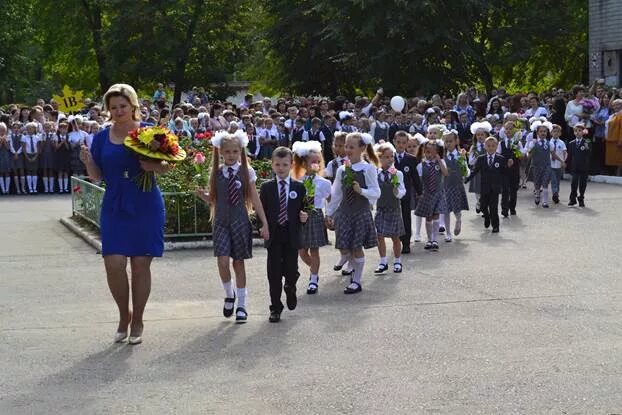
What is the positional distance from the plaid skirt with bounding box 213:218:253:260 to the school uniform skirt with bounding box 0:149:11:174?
16.6 m

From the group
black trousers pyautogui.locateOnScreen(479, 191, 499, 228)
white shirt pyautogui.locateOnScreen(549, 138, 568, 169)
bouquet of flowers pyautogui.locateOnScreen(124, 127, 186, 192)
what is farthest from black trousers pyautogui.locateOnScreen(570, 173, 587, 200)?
bouquet of flowers pyautogui.locateOnScreen(124, 127, 186, 192)

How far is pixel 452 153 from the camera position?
16766 millimetres

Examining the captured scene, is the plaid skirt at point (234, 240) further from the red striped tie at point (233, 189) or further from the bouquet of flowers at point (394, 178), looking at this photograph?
the bouquet of flowers at point (394, 178)

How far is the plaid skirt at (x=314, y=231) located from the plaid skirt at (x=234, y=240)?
1.80m

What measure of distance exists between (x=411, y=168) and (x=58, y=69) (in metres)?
48.5

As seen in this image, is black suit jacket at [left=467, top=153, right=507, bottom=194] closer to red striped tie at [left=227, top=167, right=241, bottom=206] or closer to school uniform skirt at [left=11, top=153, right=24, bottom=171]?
red striped tie at [left=227, top=167, right=241, bottom=206]

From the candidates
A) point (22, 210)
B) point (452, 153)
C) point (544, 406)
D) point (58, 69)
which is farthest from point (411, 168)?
point (58, 69)

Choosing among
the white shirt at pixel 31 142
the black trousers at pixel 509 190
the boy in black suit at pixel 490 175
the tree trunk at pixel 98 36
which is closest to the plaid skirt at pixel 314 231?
the boy in black suit at pixel 490 175

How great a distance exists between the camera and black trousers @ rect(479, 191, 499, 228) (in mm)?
16683

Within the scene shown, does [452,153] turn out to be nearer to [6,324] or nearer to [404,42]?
[6,324]

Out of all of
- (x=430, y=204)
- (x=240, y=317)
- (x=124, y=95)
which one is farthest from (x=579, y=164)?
(x=124, y=95)

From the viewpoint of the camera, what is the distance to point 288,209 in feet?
33.4

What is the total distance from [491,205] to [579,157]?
4.04 meters

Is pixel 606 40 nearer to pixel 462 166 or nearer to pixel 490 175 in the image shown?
pixel 490 175
